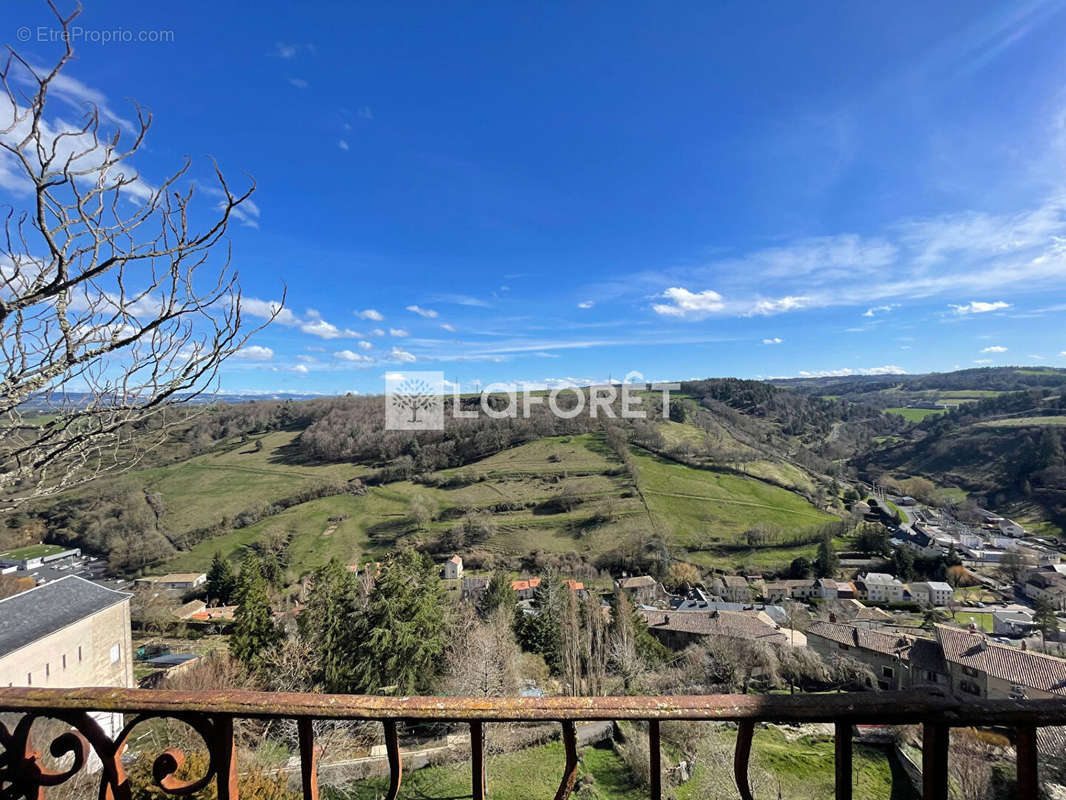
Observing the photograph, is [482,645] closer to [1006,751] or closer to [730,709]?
[1006,751]

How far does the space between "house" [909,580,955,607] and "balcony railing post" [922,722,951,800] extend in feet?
168

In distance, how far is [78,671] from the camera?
14109mm

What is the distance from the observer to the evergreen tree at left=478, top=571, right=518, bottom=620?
24033 mm

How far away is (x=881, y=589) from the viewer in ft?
131

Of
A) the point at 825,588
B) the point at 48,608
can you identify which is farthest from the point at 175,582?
the point at 825,588

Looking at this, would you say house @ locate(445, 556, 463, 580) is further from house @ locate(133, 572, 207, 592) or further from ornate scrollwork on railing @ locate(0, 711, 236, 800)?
ornate scrollwork on railing @ locate(0, 711, 236, 800)

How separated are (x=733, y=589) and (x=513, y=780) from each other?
1286 inches

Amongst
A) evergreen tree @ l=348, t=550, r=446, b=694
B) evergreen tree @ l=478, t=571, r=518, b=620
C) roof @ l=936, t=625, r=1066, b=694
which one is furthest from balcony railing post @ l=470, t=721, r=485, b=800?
roof @ l=936, t=625, r=1066, b=694

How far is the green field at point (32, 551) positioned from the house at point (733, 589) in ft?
210

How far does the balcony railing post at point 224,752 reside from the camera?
1.37 m

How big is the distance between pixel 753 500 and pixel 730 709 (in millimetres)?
63307

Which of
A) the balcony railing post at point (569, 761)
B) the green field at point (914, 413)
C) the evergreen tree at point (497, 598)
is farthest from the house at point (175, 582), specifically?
the green field at point (914, 413)

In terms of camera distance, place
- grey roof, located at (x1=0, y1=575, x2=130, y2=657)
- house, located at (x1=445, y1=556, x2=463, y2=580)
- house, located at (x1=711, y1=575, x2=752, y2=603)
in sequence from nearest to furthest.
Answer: grey roof, located at (x1=0, y1=575, x2=130, y2=657)
house, located at (x1=711, y1=575, x2=752, y2=603)
house, located at (x1=445, y1=556, x2=463, y2=580)

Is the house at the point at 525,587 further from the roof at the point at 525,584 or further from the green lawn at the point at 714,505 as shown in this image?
the green lawn at the point at 714,505
